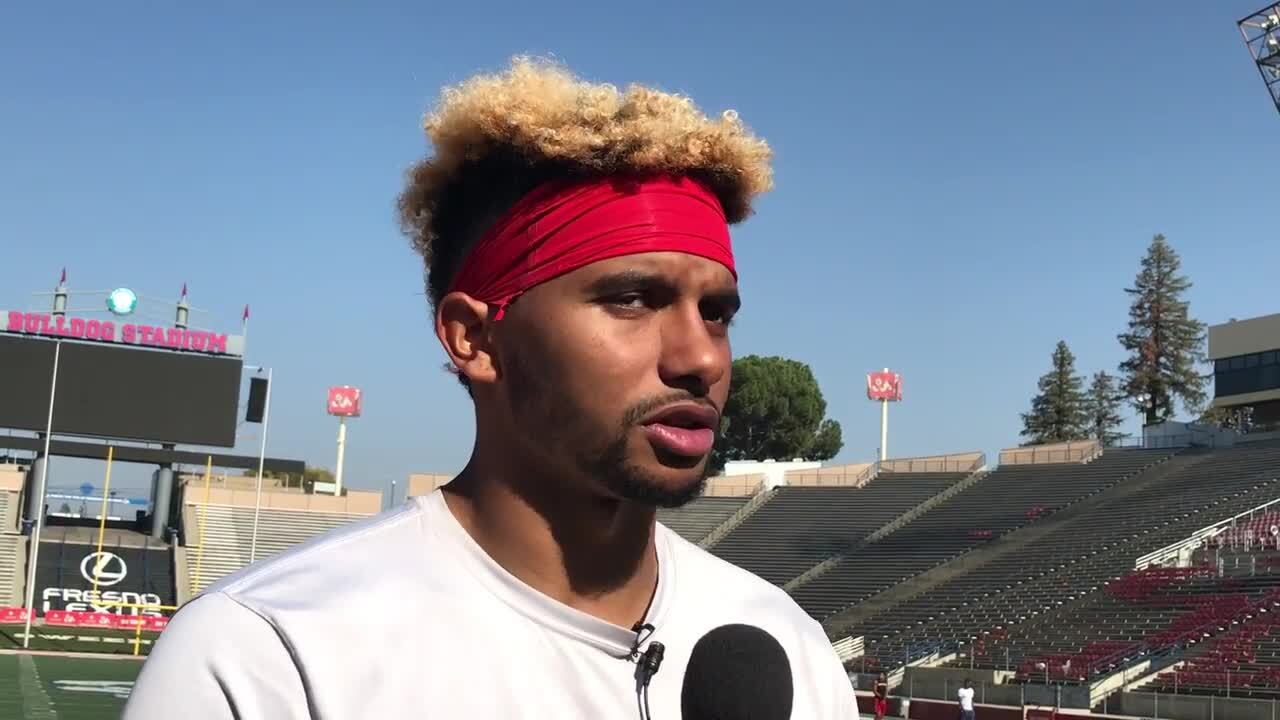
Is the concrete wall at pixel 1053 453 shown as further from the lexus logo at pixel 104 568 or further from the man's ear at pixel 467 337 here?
the man's ear at pixel 467 337

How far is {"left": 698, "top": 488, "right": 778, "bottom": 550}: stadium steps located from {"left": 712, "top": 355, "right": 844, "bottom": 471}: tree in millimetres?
21569

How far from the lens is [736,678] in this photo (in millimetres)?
1731

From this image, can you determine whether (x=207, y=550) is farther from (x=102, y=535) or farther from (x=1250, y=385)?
(x=1250, y=385)

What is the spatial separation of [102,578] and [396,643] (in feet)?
143

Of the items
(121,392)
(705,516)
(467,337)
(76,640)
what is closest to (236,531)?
A: (121,392)

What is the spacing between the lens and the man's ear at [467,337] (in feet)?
5.76

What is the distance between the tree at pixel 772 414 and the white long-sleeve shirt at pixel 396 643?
219 feet

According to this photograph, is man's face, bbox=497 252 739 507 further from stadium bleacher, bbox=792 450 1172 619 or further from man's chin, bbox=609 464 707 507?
stadium bleacher, bbox=792 450 1172 619

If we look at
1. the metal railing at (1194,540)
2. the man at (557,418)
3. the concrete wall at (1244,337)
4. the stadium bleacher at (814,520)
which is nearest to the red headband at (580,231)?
the man at (557,418)

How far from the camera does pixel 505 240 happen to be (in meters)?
1.73

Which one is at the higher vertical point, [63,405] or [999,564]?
[63,405]

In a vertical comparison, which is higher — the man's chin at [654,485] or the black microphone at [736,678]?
the man's chin at [654,485]

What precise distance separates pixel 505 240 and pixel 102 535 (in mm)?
44126

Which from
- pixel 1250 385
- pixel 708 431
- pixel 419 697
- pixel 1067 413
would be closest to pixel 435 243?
pixel 708 431
